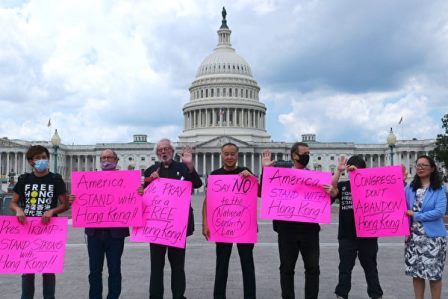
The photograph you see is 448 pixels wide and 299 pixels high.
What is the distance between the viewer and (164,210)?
10367mm

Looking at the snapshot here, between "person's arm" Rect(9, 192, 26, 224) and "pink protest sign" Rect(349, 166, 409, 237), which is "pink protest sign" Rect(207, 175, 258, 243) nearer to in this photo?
"pink protest sign" Rect(349, 166, 409, 237)

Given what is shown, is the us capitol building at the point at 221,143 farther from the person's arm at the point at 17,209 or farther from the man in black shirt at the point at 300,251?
the person's arm at the point at 17,209

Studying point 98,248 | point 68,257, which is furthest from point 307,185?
point 68,257

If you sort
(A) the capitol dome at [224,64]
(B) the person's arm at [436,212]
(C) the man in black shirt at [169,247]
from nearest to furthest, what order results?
(B) the person's arm at [436,212] < (C) the man in black shirt at [169,247] < (A) the capitol dome at [224,64]

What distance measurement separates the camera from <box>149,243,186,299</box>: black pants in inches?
393

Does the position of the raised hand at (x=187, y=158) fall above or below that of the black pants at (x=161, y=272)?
above

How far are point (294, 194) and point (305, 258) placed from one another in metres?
1.14

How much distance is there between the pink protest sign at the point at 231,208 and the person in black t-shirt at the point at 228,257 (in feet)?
0.41

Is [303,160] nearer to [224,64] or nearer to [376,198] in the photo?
[376,198]

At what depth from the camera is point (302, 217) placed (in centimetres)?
1002

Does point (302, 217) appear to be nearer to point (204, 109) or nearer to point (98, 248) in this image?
point (98, 248)

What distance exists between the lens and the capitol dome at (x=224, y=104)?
443 ft

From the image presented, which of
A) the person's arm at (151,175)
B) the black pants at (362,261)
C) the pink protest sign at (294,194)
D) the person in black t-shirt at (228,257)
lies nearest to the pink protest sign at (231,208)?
the person in black t-shirt at (228,257)

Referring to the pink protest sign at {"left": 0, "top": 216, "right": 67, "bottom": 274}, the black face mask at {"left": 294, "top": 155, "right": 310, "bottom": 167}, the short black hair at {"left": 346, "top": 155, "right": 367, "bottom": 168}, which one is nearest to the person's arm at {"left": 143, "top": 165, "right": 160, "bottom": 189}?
the pink protest sign at {"left": 0, "top": 216, "right": 67, "bottom": 274}
